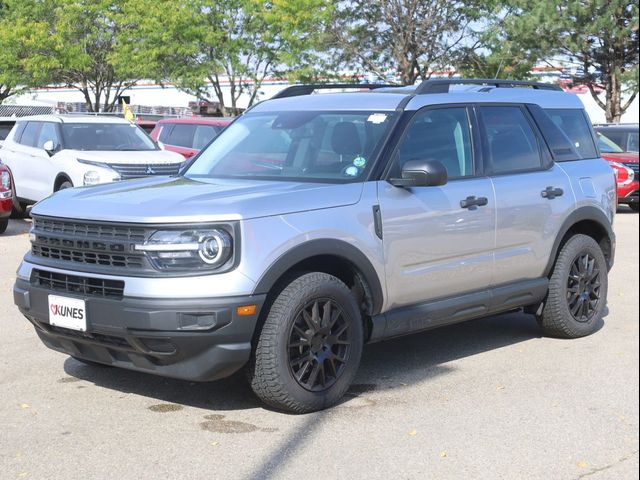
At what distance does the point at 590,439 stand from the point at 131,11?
3262 centimetres

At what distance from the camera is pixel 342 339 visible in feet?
19.1

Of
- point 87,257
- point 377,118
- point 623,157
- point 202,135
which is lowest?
point 623,157

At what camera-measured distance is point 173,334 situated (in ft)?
17.2

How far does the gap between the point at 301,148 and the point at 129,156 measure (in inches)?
369

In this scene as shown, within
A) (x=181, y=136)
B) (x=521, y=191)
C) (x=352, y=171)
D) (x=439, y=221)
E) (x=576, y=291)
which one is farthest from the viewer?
(x=181, y=136)

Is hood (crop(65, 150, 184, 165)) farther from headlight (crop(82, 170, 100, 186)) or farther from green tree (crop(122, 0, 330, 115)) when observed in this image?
green tree (crop(122, 0, 330, 115))

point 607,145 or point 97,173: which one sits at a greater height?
point 97,173

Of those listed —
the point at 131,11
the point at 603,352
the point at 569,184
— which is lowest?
the point at 603,352

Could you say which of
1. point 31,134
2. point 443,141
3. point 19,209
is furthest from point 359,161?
point 19,209

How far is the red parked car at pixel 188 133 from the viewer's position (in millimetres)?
19062

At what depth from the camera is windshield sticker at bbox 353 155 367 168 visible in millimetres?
6176

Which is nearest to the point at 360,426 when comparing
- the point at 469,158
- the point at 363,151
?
the point at 363,151

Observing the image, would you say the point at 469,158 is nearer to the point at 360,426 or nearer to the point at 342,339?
the point at 342,339

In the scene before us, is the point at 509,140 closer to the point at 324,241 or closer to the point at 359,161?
the point at 359,161
